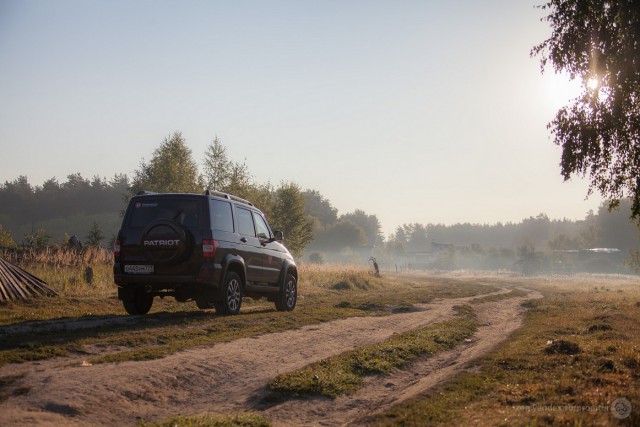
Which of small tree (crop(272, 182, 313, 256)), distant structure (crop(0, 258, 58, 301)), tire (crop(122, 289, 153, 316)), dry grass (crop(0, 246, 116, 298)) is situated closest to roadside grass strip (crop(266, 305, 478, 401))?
tire (crop(122, 289, 153, 316))

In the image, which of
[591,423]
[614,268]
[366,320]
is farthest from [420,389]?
[614,268]

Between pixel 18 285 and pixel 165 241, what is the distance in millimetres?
5663

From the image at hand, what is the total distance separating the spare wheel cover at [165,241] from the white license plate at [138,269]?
0.69 ft

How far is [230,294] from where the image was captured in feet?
42.6

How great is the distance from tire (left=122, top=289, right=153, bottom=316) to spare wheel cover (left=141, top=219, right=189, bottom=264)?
147cm

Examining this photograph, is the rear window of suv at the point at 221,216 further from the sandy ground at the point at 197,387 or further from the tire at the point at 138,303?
the sandy ground at the point at 197,387

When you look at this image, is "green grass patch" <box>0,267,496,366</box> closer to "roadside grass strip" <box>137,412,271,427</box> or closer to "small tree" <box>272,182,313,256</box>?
"roadside grass strip" <box>137,412,271,427</box>

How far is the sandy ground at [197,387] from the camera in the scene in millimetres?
5762

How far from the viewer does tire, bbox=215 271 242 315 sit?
12.6 meters

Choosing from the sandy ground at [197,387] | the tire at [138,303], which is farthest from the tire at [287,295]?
the sandy ground at [197,387]

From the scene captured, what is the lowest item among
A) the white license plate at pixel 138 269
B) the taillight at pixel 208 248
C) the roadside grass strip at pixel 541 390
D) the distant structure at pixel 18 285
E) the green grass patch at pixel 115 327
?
the roadside grass strip at pixel 541 390

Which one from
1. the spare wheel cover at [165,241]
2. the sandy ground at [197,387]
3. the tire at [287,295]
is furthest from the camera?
the tire at [287,295]

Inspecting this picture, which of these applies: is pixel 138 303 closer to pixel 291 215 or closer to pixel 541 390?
pixel 541 390

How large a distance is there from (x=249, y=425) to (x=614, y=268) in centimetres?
12488
